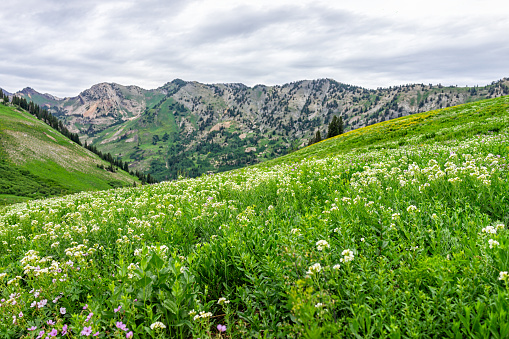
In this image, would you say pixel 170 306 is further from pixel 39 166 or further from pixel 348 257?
pixel 39 166

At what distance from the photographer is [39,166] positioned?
531 ft

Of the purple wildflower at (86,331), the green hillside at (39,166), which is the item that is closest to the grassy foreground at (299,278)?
the purple wildflower at (86,331)

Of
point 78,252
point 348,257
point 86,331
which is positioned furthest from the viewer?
point 78,252

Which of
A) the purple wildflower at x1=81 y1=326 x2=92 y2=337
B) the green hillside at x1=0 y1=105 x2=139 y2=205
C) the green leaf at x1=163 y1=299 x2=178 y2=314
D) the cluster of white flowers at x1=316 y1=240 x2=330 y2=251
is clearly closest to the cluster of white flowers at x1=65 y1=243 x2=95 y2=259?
the purple wildflower at x1=81 y1=326 x2=92 y2=337

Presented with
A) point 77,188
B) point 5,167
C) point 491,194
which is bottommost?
point 77,188

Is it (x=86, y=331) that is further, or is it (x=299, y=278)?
(x=299, y=278)

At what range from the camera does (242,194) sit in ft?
30.7

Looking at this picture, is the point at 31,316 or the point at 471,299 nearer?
the point at 471,299

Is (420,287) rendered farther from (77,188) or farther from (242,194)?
(77,188)

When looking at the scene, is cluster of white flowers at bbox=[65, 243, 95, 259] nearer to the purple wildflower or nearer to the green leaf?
the purple wildflower

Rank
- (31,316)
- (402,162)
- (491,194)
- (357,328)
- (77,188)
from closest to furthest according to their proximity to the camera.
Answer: (357,328) → (31,316) → (491,194) → (402,162) → (77,188)

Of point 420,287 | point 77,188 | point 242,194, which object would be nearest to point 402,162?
point 242,194

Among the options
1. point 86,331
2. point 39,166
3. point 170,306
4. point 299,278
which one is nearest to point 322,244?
point 299,278

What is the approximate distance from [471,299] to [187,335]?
3777 mm
